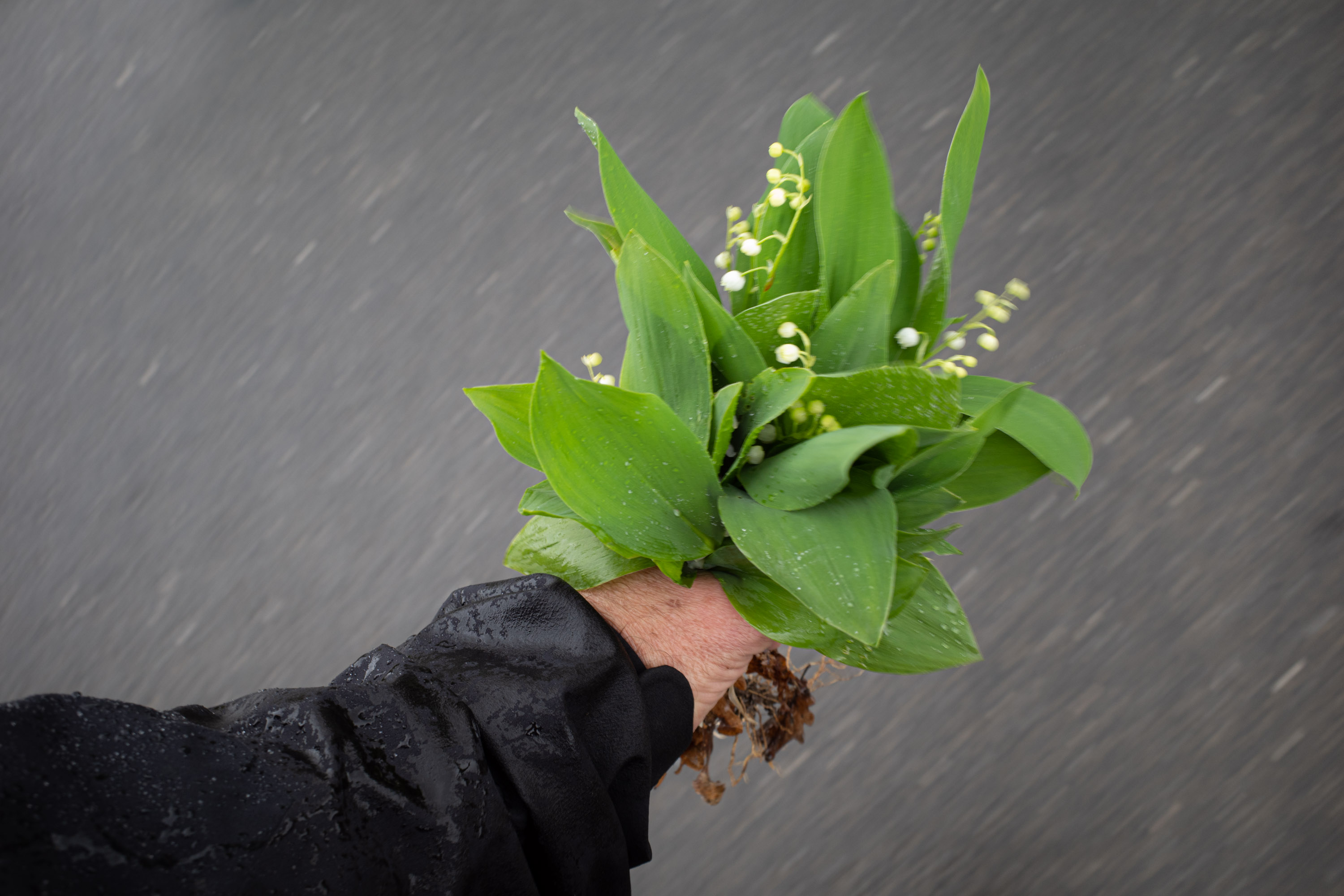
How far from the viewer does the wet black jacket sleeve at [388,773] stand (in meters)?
0.27

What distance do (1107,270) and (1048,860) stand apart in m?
0.67

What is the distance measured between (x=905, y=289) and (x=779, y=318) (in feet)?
0.26

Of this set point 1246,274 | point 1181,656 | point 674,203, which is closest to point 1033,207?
point 1246,274

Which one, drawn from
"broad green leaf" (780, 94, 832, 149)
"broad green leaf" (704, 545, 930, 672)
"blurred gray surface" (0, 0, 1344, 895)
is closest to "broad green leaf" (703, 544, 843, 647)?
"broad green leaf" (704, 545, 930, 672)

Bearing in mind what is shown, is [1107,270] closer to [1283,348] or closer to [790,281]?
[1283,348]

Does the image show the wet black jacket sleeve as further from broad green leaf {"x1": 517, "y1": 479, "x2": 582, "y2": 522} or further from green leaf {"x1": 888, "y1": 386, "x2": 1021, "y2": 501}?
green leaf {"x1": 888, "y1": 386, "x2": 1021, "y2": 501}

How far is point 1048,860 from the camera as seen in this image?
862 mm

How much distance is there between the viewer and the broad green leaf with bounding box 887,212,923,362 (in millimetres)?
409

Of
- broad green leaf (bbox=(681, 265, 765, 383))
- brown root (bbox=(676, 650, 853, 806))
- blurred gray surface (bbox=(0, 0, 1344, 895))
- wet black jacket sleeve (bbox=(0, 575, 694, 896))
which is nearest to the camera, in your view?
wet black jacket sleeve (bbox=(0, 575, 694, 896))

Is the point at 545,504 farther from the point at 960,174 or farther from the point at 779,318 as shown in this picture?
the point at 960,174

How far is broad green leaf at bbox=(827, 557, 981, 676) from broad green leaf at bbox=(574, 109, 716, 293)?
211 millimetres

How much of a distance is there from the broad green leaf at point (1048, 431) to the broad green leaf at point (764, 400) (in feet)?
0.34

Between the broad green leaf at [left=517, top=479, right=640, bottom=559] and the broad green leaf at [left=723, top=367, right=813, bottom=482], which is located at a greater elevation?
the broad green leaf at [left=723, top=367, right=813, bottom=482]

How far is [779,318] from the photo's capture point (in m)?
0.39
